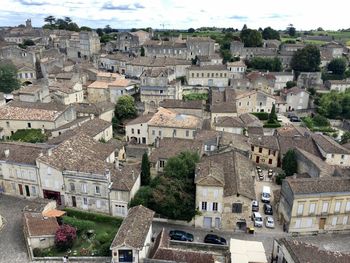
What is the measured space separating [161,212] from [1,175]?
21.8 m

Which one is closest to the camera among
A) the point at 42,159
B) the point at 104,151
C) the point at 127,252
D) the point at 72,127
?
the point at 127,252

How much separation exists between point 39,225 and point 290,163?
35.7 m

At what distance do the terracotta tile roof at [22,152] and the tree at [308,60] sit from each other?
8299 cm

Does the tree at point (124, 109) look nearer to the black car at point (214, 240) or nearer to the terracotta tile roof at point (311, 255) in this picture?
the black car at point (214, 240)

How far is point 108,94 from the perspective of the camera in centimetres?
7600

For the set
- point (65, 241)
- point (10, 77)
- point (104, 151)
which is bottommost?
point (65, 241)

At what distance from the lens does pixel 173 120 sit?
60125 mm

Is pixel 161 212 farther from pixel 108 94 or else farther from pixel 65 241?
pixel 108 94

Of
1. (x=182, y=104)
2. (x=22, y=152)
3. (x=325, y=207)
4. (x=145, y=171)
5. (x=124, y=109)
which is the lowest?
(x=325, y=207)

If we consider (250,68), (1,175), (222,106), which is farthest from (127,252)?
(250,68)

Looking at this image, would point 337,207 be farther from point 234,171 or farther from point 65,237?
point 65,237

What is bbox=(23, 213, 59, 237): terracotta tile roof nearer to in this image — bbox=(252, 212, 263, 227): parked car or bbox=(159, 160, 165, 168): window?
bbox=(159, 160, 165, 168): window

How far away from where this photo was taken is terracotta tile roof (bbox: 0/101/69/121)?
193 ft

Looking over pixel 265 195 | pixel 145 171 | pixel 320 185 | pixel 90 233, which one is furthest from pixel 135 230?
pixel 320 185
